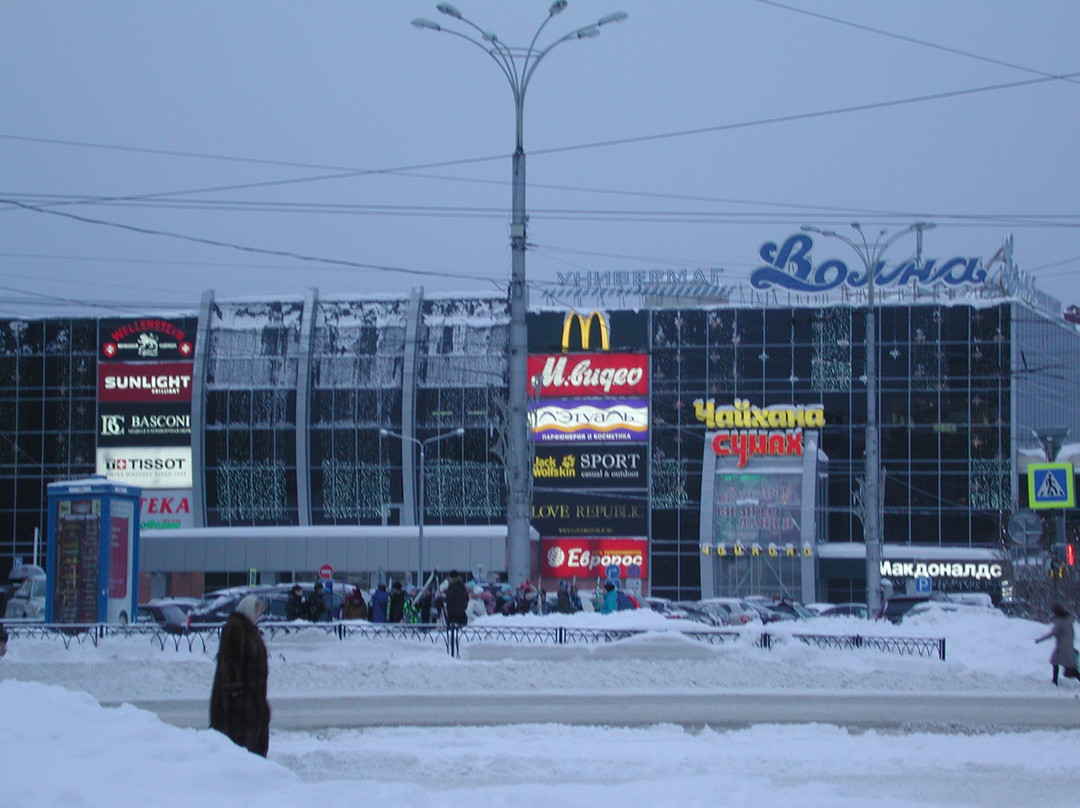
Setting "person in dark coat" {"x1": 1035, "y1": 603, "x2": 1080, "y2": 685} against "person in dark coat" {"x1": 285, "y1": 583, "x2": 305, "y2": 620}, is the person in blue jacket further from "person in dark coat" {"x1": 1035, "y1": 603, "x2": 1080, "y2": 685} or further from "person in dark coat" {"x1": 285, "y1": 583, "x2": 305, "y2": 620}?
→ "person in dark coat" {"x1": 1035, "y1": 603, "x2": 1080, "y2": 685}

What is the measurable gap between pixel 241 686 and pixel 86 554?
774 inches

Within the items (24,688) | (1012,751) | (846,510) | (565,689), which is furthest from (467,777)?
(846,510)

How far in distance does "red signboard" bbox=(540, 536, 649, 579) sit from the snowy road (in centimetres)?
5060

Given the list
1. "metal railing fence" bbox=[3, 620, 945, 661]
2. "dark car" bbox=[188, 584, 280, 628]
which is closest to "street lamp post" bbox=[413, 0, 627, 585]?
"metal railing fence" bbox=[3, 620, 945, 661]

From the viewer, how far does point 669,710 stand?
55.0 feet

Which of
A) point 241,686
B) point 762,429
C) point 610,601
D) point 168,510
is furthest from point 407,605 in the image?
point 168,510

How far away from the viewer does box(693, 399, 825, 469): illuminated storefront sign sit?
2584 inches

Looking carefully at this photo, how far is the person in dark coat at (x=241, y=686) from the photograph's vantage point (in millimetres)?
9883

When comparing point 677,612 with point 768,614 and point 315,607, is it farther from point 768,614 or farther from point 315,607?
point 315,607

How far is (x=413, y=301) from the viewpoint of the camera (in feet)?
235

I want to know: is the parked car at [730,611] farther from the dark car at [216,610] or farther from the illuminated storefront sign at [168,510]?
the illuminated storefront sign at [168,510]

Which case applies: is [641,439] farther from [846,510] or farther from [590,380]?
[846,510]

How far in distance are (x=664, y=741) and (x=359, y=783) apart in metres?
5.58

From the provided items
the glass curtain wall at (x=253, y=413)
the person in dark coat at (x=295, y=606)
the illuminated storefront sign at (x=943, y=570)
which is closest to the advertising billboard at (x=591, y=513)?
the illuminated storefront sign at (x=943, y=570)
